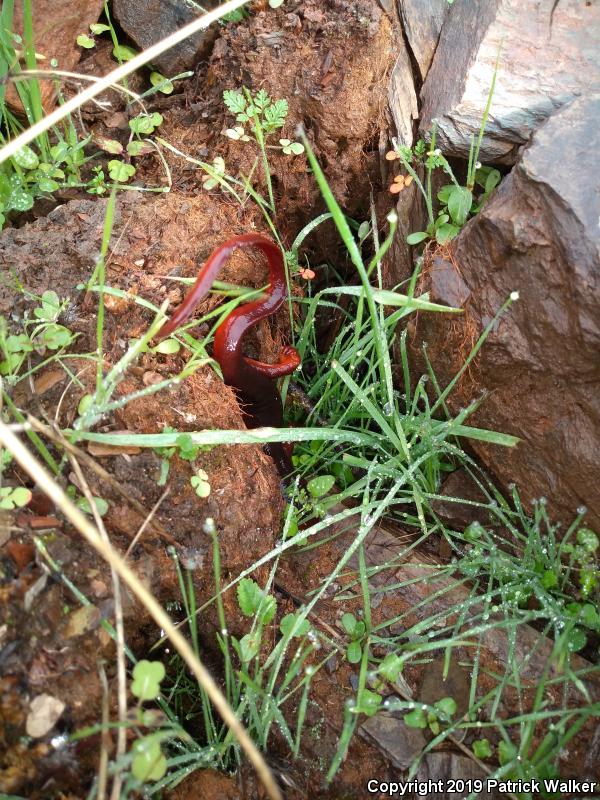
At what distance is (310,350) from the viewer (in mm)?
2910

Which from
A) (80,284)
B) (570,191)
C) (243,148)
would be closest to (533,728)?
(570,191)

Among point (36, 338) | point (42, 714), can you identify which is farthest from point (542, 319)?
point (42, 714)

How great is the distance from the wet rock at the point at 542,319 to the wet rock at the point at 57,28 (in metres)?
1.81

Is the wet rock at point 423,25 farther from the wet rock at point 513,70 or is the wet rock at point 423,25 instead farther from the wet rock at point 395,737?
the wet rock at point 395,737

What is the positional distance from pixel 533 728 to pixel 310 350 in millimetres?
1685

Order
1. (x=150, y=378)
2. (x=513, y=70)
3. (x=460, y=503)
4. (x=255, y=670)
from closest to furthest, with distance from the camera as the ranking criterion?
(x=255, y=670) → (x=150, y=378) → (x=513, y=70) → (x=460, y=503)

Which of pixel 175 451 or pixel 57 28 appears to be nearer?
pixel 175 451

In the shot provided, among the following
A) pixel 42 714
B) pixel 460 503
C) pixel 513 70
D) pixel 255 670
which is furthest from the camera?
pixel 460 503

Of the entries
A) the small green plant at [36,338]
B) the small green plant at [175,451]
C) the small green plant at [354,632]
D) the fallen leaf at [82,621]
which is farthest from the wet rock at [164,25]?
the small green plant at [354,632]

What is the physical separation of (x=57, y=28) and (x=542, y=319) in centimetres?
226

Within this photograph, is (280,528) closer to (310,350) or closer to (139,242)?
(310,350)

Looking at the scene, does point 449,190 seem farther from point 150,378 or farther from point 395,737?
point 395,737

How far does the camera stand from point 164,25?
2.75 metres

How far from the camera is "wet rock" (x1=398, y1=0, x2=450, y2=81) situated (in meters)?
2.58
